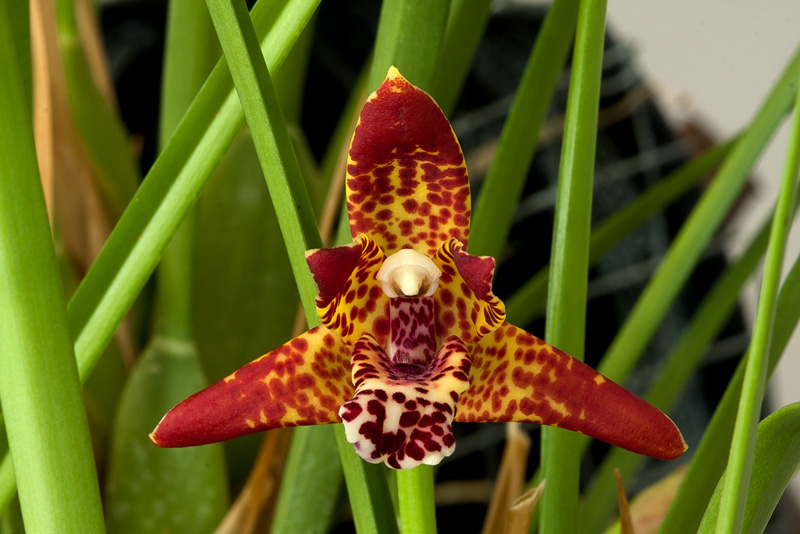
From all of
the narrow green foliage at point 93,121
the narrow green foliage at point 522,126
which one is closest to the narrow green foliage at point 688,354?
the narrow green foliage at point 522,126

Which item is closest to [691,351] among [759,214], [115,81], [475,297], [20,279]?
[475,297]

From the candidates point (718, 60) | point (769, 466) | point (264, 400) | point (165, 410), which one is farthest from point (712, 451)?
point (718, 60)

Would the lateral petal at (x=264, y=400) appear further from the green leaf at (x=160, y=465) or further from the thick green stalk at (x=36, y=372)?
the green leaf at (x=160, y=465)

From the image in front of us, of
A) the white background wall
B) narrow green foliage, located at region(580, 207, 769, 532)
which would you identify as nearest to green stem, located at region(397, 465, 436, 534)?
narrow green foliage, located at region(580, 207, 769, 532)

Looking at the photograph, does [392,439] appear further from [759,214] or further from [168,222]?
[759,214]

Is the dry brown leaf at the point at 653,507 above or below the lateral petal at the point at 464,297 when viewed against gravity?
below

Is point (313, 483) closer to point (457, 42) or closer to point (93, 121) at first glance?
point (457, 42)

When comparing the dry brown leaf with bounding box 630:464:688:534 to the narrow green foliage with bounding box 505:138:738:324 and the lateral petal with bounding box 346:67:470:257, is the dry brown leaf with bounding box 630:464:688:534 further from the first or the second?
the lateral petal with bounding box 346:67:470:257
